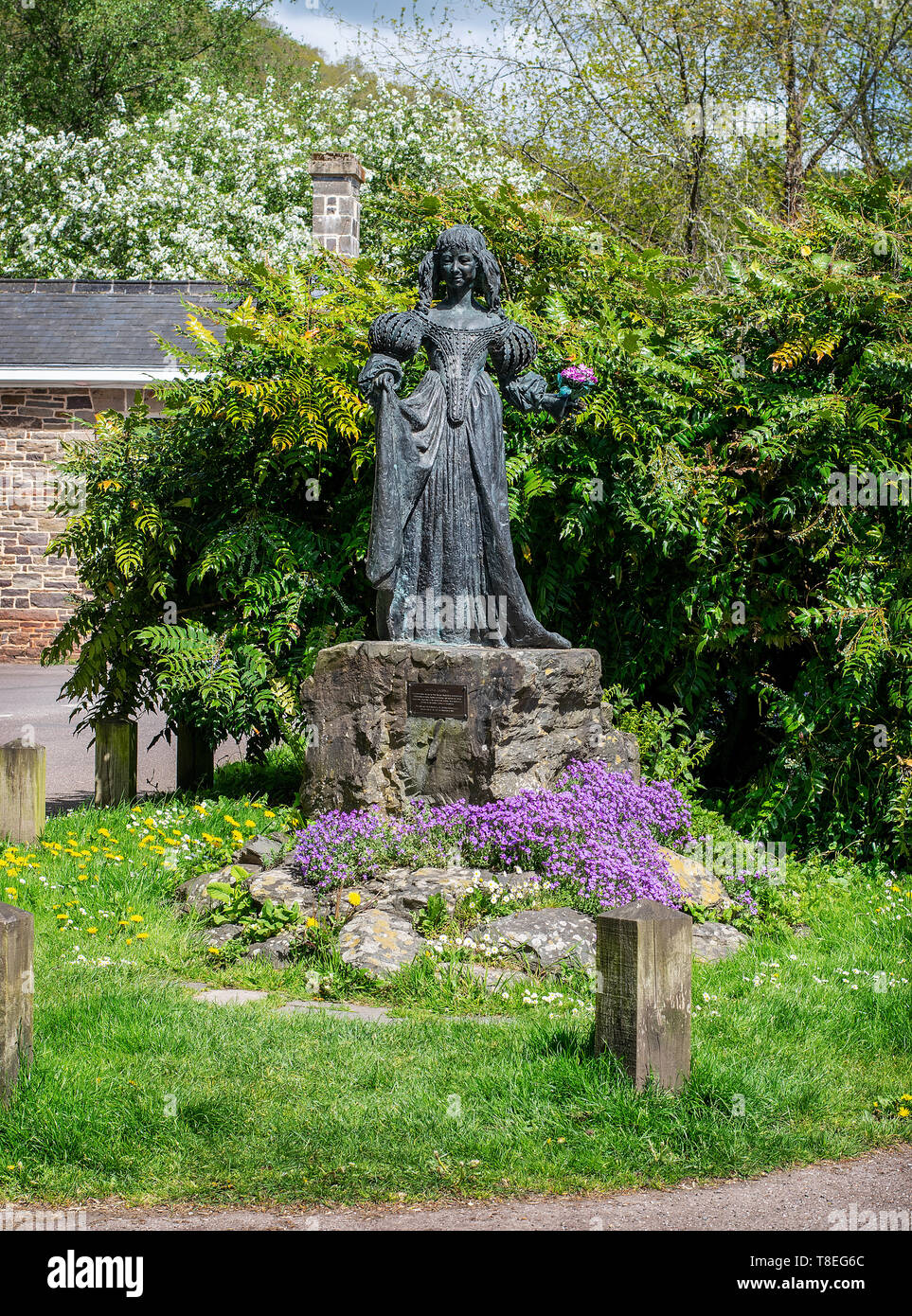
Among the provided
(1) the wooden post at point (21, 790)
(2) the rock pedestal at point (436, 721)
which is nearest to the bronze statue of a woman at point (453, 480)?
(2) the rock pedestal at point (436, 721)

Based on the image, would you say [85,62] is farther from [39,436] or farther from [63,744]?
[63,744]

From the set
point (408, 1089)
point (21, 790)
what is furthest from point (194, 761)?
point (408, 1089)

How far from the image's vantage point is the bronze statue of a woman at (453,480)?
643cm

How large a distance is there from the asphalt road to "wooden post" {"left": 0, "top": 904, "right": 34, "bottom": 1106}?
3.30m

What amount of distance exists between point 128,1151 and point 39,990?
134 centimetres

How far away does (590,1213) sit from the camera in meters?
3.29

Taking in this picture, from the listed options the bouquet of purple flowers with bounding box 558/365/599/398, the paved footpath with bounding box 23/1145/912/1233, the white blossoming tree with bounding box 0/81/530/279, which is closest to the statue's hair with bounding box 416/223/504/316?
the bouquet of purple flowers with bounding box 558/365/599/398

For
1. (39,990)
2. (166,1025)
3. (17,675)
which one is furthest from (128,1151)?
(17,675)

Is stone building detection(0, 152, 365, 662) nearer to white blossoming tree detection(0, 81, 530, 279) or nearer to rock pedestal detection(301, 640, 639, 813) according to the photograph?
white blossoming tree detection(0, 81, 530, 279)

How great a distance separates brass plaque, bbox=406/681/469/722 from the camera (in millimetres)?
6047

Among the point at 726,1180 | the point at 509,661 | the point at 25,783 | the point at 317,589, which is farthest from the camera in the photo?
the point at 317,589

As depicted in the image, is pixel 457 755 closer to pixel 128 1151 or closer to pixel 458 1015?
pixel 458 1015

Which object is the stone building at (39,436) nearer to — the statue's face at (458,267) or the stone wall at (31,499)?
the stone wall at (31,499)

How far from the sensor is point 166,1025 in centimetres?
441
